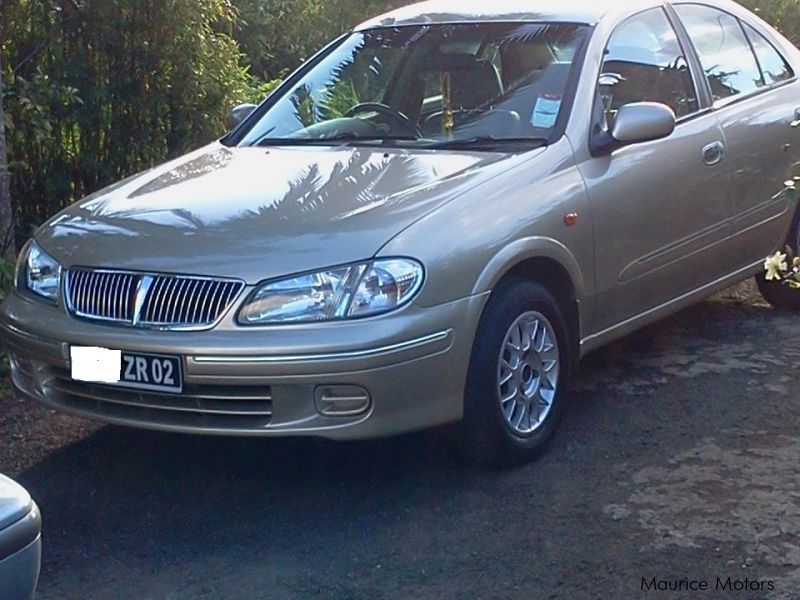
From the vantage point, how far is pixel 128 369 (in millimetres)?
4590

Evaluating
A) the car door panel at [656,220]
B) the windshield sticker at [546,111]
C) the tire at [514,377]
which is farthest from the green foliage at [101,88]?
the tire at [514,377]

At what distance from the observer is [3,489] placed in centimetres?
316

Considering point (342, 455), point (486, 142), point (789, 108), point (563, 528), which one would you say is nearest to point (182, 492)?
point (342, 455)

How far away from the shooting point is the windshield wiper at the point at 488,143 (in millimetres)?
5332

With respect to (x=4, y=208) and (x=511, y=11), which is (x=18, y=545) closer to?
(x=511, y=11)

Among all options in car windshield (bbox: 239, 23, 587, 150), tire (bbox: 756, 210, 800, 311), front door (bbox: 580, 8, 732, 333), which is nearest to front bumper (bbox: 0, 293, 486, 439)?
front door (bbox: 580, 8, 732, 333)

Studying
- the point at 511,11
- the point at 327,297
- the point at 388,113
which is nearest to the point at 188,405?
the point at 327,297

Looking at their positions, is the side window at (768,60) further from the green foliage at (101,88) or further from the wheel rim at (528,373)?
the green foliage at (101,88)

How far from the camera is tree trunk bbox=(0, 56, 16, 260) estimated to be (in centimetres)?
668

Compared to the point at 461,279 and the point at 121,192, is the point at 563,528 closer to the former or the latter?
the point at 461,279

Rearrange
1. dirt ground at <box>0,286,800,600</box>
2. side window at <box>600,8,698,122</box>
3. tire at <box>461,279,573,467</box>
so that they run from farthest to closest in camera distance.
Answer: side window at <box>600,8,698,122</box>, tire at <box>461,279,573,467</box>, dirt ground at <box>0,286,800,600</box>

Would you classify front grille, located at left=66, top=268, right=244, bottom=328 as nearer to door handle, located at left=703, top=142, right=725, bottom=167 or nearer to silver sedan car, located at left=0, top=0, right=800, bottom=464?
silver sedan car, located at left=0, top=0, right=800, bottom=464

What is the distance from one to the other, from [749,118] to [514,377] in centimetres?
219

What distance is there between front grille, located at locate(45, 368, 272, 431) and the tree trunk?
216 centimetres
